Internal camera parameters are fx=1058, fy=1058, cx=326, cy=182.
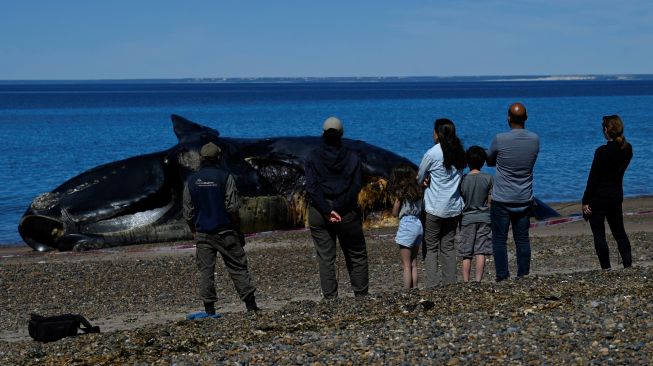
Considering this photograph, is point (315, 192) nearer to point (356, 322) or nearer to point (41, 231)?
point (356, 322)

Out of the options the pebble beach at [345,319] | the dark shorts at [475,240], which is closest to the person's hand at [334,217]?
the pebble beach at [345,319]

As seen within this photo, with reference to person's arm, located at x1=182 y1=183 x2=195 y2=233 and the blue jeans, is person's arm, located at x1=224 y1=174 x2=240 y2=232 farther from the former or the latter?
the blue jeans

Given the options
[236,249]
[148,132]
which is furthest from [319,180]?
[148,132]

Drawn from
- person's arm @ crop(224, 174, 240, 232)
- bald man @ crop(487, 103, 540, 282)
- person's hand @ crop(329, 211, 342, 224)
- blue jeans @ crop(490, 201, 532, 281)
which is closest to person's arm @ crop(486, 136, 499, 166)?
bald man @ crop(487, 103, 540, 282)

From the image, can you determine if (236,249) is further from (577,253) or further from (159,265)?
(577,253)

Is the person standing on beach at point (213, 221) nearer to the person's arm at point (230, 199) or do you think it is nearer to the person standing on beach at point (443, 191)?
the person's arm at point (230, 199)

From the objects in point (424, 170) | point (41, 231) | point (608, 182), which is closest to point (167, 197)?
point (41, 231)

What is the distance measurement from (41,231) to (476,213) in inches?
443

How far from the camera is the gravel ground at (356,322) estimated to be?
784 cm

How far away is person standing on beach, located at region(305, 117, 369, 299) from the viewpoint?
10.5m

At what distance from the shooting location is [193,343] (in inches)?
350

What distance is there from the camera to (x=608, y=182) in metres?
11.1

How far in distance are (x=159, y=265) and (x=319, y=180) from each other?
5.59m

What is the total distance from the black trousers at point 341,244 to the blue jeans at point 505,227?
138cm
